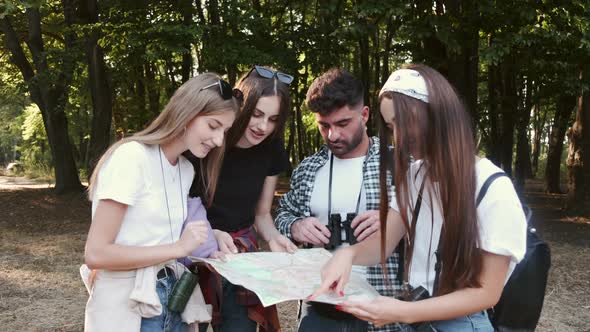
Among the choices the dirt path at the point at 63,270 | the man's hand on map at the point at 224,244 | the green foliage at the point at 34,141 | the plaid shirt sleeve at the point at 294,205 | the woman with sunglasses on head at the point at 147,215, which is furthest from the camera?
the green foliage at the point at 34,141

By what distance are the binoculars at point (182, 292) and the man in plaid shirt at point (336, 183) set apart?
0.56 meters

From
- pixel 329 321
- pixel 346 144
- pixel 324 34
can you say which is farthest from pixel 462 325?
pixel 324 34

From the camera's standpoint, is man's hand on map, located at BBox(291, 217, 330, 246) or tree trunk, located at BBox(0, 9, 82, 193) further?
tree trunk, located at BBox(0, 9, 82, 193)

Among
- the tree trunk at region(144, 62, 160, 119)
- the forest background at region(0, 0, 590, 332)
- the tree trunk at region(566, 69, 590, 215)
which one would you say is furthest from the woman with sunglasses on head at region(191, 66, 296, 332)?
the tree trunk at region(144, 62, 160, 119)

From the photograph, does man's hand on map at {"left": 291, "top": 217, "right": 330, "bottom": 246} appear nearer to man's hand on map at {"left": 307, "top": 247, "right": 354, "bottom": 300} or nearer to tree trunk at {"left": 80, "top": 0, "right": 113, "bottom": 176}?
man's hand on map at {"left": 307, "top": 247, "right": 354, "bottom": 300}

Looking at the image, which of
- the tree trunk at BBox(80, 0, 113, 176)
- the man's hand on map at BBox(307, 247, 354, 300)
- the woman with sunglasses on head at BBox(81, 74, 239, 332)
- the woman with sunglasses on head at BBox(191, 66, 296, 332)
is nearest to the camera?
the man's hand on map at BBox(307, 247, 354, 300)

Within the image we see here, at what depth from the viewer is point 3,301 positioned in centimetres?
637

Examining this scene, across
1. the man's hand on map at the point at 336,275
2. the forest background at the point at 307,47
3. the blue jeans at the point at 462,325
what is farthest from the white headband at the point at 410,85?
the forest background at the point at 307,47

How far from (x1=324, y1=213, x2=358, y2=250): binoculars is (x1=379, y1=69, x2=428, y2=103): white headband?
2.89 feet

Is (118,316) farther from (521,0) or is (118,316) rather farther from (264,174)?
(521,0)

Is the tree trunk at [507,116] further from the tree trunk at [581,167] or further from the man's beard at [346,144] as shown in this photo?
the man's beard at [346,144]

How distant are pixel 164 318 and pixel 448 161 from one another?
1280 mm

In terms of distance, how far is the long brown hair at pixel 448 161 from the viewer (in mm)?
1619

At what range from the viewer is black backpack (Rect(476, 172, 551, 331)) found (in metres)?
1.71
